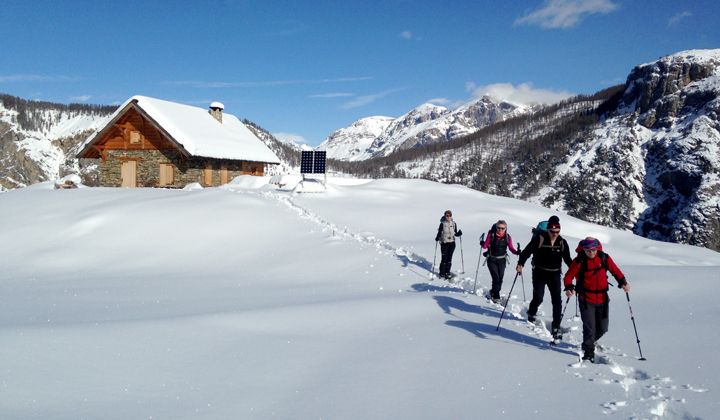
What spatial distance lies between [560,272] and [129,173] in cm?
3015

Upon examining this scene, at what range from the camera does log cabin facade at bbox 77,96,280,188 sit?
2650cm

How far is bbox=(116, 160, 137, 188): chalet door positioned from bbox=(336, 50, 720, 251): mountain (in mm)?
127965

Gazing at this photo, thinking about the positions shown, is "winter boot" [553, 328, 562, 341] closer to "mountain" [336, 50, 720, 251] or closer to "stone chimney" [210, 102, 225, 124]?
"stone chimney" [210, 102, 225, 124]

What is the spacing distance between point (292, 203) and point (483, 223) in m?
10.2

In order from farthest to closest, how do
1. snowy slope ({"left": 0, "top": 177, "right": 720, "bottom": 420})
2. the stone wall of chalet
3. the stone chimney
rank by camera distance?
1. the stone chimney
2. the stone wall of chalet
3. snowy slope ({"left": 0, "top": 177, "right": 720, "bottom": 420})

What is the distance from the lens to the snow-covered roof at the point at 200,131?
26406 mm

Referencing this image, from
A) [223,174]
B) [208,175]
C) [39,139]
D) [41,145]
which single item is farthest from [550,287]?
[39,139]

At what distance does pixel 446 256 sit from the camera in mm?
10109

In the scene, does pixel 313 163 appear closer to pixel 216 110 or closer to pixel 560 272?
pixel 216 110

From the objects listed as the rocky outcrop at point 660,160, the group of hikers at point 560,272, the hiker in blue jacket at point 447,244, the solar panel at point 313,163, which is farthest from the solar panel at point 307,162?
the rocky outcrop at point 660,160

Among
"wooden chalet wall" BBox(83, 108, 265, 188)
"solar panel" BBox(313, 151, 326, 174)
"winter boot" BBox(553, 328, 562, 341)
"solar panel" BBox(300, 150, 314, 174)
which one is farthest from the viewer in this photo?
"wooden chalet wall" BBox(83, 108, 265, 188)

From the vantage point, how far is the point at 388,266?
1109 centimetres

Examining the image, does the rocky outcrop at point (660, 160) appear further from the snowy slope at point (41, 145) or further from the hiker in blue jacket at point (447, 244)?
the snowy slope at point (41, 145)

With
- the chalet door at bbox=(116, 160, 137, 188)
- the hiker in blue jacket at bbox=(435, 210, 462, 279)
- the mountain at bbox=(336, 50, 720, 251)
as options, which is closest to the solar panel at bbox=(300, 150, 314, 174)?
the chalet door at bbox=(116, 160, 137, 188)
